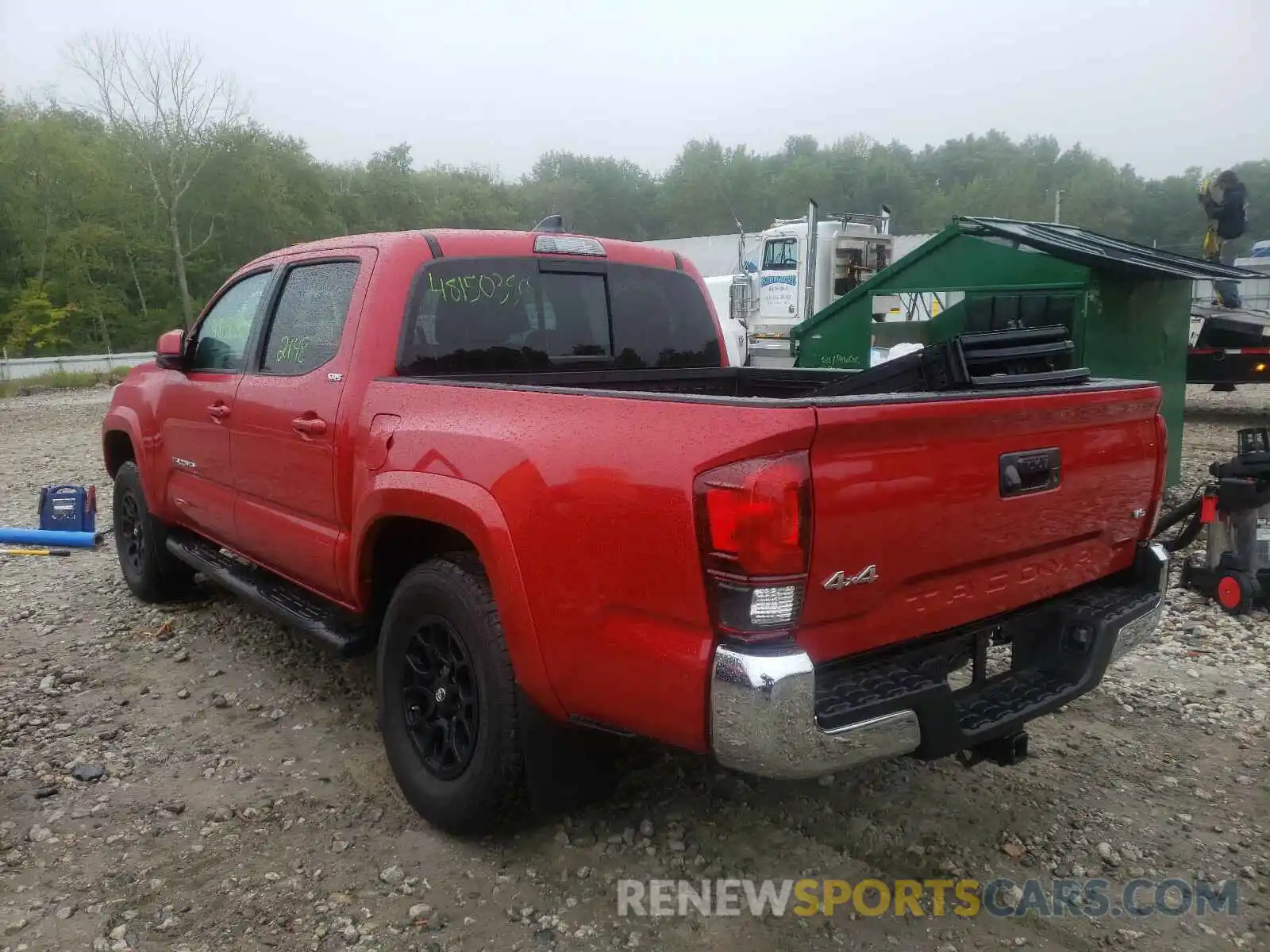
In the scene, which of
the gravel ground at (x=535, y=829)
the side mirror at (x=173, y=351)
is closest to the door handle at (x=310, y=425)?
the gravel ground at (x=535, y=829)

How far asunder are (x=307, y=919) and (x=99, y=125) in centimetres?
4465

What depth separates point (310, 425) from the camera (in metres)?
3.48

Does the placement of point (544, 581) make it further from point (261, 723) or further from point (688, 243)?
point (688, 243)

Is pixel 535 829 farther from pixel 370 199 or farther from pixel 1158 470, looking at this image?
pixel 370 199

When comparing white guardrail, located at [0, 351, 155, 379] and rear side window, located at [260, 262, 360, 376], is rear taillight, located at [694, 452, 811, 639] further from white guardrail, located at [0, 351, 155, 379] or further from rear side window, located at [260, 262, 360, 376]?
white guardrail, located at [0, 351, 155, 379]

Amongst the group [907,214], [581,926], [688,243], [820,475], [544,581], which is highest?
[907,214]

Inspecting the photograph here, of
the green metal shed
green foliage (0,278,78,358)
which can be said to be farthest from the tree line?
the green metal shed

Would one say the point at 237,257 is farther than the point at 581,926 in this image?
Yes

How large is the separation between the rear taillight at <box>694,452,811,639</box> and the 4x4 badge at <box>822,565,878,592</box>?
0.09 metres

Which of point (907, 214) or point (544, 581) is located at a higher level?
point (907, 214)

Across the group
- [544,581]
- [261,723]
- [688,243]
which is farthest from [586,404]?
[688,243]

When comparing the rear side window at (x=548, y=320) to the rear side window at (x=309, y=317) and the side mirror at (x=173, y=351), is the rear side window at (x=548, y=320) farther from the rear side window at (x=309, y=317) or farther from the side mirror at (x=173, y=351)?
the side mirror at (x=173, y=351)

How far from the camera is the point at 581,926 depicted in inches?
102

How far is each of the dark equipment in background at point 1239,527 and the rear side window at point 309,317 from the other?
4.38m
